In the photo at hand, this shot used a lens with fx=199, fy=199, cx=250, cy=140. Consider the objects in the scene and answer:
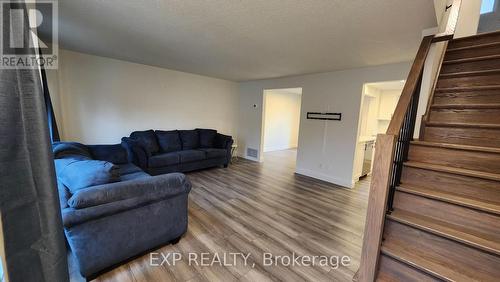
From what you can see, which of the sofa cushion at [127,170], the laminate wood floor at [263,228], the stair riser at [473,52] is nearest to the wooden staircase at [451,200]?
the stair riser at [473,52]

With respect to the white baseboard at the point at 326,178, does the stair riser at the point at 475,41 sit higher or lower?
higher

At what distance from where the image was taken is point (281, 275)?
177cm

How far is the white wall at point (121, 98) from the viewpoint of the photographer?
3578 mm

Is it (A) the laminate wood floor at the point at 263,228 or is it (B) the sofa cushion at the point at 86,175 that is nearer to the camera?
(B) the sofa cushion at the point at 86,175

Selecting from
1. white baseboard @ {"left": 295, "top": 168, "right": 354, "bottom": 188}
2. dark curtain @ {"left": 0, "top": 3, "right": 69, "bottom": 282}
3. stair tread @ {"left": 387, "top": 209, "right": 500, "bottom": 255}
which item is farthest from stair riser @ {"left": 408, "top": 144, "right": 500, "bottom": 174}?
dark curtain @ {"left": 0, "top": 3, "right": 69, "bottom": 282}

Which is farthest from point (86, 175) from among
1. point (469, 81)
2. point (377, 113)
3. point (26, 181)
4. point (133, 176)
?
point (377, 113)

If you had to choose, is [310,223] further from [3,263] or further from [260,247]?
[3,263]

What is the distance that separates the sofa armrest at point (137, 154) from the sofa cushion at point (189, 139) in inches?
43.3

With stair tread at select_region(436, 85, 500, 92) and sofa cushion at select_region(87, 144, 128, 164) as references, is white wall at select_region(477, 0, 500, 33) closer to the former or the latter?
stair tread at select_region(436, 85, 500, 92)

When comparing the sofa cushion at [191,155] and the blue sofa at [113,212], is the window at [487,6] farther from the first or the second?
the blue sofa at [113,212]

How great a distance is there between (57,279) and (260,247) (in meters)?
1.63

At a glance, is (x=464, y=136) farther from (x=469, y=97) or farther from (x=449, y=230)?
(x=449, y=230)

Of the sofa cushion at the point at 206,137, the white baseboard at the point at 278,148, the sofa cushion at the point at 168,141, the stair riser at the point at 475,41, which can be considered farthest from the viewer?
the white baseboard at the point at 278,148

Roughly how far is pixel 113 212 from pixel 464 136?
3.34m
